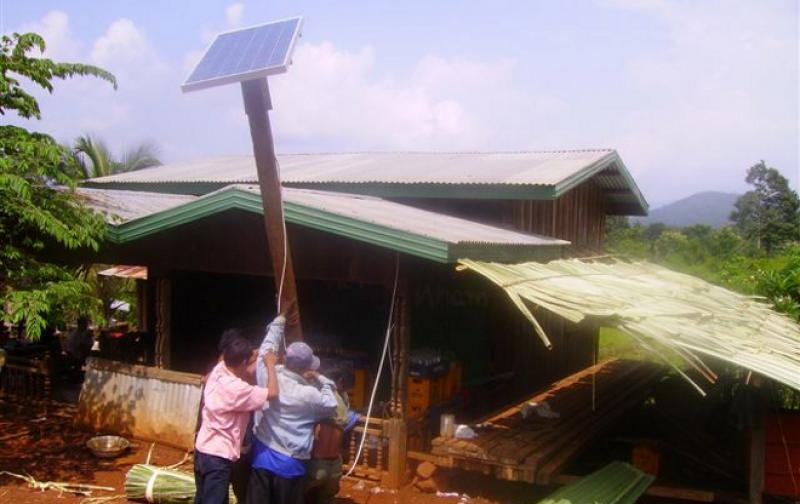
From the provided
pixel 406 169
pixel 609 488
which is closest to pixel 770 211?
pixel 406 169

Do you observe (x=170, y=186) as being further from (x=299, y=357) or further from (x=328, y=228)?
(x=299, y=357)

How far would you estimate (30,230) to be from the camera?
7492 mm

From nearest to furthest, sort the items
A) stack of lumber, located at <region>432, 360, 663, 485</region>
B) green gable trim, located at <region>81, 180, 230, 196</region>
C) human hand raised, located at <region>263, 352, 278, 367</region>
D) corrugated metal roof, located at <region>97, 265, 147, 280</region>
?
1. human hand raised, located at <region>263, 352, 278, 367</region>
2. stack of lumber, located at <region>432, 360, 663, 485</region>
3. green gable trim, located at <region>81, 180, 230, 196</region>
4. corrugated metal roof, located at <region>97, 265, 147, 280</region>

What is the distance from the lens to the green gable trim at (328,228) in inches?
251

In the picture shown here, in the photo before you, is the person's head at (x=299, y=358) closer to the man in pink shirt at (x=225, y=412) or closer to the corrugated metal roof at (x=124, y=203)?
the man in pink shirt at (x=225, y=412)

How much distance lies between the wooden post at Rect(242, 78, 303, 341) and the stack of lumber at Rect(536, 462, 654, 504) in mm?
2947

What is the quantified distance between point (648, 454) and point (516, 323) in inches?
168

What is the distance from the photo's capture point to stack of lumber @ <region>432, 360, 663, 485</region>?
6.83m

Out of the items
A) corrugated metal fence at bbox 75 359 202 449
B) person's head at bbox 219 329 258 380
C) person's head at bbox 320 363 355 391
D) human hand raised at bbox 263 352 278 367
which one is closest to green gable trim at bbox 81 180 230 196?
corrugated metal fence at bbox 75 359 202 449

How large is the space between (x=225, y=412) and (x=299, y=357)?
2.11ft

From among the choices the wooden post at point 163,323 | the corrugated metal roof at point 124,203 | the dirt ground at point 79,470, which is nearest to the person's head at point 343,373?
the dirt ground at point 79,470

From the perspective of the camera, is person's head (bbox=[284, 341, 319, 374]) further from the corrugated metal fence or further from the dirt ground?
the corrugated metal fence

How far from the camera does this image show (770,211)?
164ft

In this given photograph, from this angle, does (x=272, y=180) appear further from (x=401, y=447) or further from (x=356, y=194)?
(x=356, y=194)
